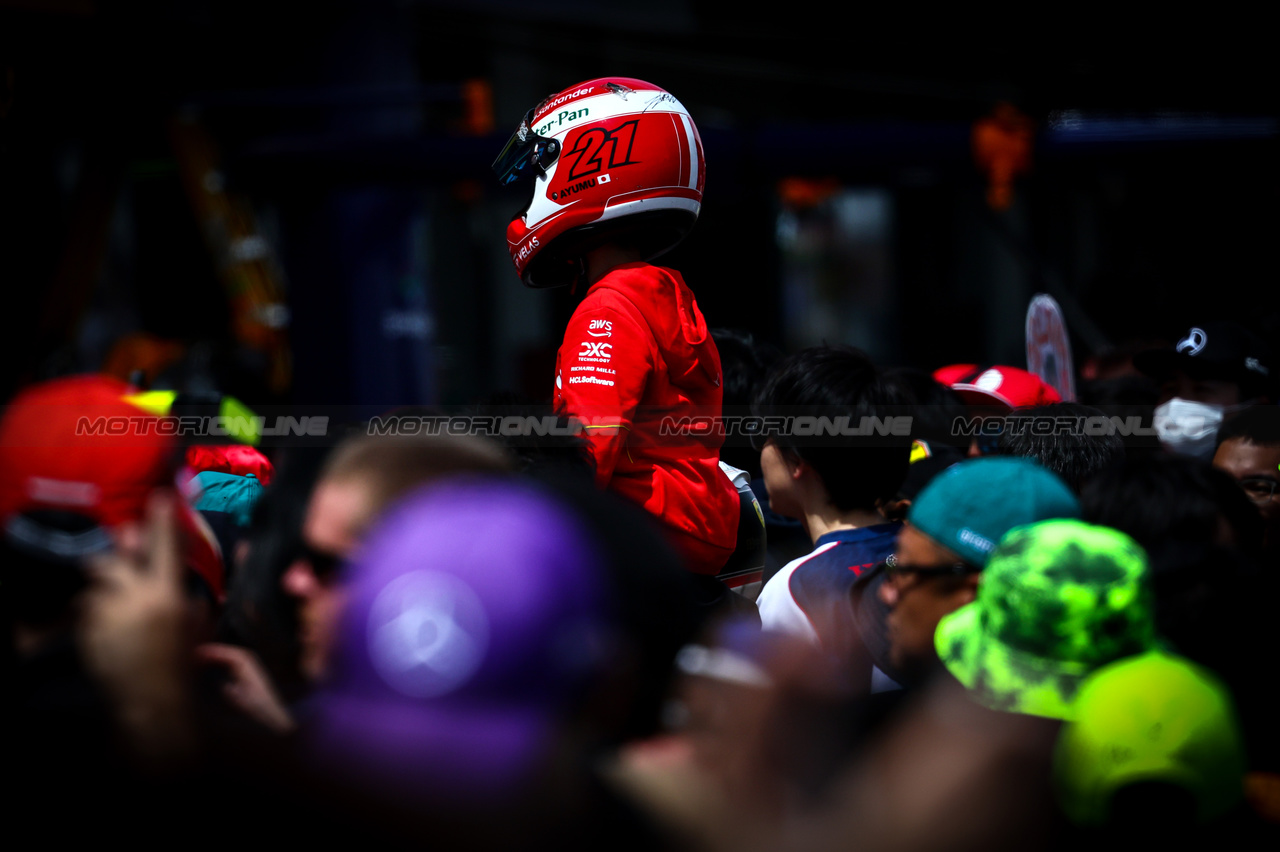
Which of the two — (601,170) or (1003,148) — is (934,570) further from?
(1003,148)

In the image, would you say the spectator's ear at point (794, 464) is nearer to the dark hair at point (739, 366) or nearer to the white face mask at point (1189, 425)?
the dark hair at point (739, 366)

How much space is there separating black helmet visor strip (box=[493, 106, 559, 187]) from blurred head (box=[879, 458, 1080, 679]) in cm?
139

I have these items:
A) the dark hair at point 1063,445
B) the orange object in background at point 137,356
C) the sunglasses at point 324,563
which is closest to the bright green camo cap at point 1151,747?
the sunglasses at point 324,563

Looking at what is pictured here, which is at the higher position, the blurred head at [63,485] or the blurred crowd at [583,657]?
the blurred head at [63,485]

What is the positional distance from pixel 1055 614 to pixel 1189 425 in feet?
8.97

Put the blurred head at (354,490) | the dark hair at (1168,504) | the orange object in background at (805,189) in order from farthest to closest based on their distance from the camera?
the orange object in background at (805,189), the dark hair at (1168,504), the blurred head at (354,490)

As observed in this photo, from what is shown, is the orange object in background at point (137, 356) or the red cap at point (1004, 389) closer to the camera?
the red cap at point (1004, 389)

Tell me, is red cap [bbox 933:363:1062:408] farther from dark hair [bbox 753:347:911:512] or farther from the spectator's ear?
the spectator's ear

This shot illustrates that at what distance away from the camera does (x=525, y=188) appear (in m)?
2.88

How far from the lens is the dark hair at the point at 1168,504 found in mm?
1957

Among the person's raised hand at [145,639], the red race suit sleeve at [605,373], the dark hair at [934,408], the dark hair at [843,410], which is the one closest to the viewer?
the person's raised hand at [145,639]

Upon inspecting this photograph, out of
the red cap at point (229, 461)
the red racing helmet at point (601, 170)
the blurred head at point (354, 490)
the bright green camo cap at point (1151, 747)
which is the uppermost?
the red racing helmet at point (601, 170)

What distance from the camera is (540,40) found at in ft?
42.7

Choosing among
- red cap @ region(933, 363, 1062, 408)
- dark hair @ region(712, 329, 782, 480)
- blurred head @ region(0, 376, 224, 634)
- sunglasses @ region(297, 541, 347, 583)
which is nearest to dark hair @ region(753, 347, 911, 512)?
dark hair @ region(712, 329, 782, 480)
